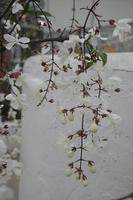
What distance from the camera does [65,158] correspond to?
4.48 feet

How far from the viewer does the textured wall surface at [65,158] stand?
125cm

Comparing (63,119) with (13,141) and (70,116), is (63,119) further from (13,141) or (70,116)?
(13,141)

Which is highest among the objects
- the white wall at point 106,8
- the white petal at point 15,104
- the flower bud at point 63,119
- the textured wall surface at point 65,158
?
the white wall at point 106,8

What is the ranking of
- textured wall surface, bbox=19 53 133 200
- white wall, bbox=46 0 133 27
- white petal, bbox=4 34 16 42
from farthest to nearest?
white wall, bbox=46 0 133 27
textured wall surface, bbox=19 53 133 200
white petal, bbox=4 34 16 42

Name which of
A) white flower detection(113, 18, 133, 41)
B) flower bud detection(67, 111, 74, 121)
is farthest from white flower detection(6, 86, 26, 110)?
white flower detection(113, 18, 133, 41)

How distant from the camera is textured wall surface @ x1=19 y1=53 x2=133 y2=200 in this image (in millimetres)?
1245

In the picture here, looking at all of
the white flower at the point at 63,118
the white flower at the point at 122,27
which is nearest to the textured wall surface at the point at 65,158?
the white flower at the point at 63,118

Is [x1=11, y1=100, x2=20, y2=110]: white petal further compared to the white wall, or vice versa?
the white wall

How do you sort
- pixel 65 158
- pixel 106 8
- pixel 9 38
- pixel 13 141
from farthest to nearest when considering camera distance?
pixel 106 8 < pixel 13 141 < pixel 65 158 < pixel 9 38

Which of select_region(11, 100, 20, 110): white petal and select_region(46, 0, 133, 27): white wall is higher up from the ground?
select_region(46, 0, 133, 27): white wall

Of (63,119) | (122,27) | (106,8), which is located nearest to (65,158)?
(63,119)

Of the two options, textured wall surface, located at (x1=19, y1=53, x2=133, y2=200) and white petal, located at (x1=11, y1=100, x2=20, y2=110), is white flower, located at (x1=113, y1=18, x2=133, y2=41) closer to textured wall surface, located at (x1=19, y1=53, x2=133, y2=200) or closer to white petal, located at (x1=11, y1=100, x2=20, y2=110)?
white petal, located at (x1=11, y1=100, x2=20, y2=110)

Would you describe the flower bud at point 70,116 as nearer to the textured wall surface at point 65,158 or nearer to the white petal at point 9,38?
the white petal at point 9,38

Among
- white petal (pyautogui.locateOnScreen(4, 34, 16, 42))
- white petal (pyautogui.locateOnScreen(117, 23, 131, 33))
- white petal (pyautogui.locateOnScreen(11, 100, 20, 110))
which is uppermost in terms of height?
white petal (pyautogui.locateOnScreen(117, 23, 131, 33))
